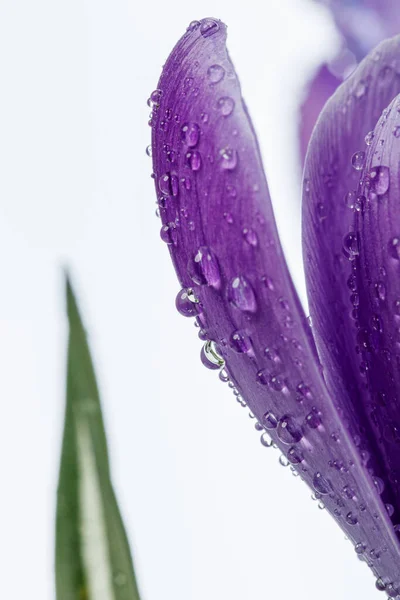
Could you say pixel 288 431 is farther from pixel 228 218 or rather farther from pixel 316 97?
pixel 316 97

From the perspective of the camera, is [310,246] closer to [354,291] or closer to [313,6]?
[354,291]

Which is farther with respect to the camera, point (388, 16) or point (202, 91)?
point (388, 16)

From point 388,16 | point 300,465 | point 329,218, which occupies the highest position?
point 388,16

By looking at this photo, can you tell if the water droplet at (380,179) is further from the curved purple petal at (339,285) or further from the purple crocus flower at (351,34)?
the purple crocus flower at (351,34)

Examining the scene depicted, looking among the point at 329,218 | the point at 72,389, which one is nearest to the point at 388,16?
the point at 329,218

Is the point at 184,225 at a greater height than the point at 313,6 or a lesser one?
lesser

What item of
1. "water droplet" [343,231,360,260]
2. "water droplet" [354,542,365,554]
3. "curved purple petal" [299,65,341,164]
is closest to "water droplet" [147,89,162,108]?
"water droplet" [343,231,360,260]

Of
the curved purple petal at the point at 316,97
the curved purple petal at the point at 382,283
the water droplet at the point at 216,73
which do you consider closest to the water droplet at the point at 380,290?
the curved purple petal at the point at 382,283

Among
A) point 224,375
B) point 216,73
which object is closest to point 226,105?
point 216,73
